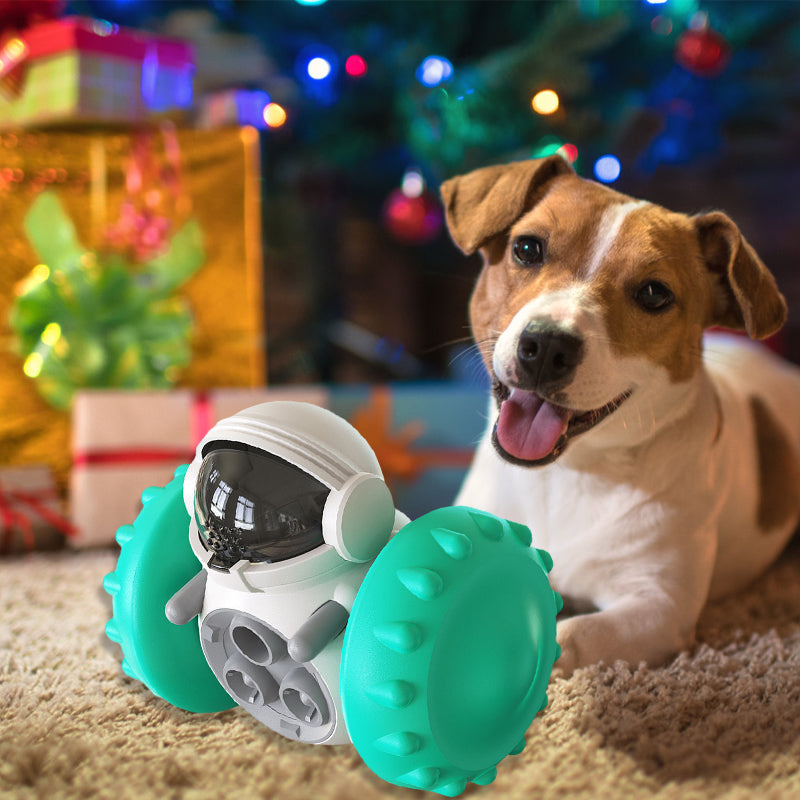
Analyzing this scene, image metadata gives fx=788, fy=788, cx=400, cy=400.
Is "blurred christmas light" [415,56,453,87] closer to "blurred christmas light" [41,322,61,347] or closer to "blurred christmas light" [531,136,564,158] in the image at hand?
"blurred christmas light" [531,136,564,158]

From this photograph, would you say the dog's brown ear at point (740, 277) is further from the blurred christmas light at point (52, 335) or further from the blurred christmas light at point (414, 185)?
the blurred christmas light at point (52, 335)

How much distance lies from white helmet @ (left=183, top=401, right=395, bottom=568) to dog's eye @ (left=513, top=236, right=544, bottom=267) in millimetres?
504

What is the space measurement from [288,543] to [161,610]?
195mm

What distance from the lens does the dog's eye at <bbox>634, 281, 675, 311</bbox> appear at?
1075mm

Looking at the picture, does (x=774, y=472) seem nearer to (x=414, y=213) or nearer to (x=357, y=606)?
(x=357, y=606)

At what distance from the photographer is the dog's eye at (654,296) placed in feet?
3.53

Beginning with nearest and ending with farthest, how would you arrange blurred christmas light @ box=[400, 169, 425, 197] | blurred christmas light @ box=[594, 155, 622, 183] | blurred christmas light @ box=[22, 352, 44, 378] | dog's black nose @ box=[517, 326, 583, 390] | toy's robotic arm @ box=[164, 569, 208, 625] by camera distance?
toy's robotic arm @ box=[164, 569, 208, 625] < dog's black nose @ box=[517, 326, 583, 390] < blurred christmas light @ box=[22, 352, 44, 378] < blurred christmas light @ box=[594, 155, 622, 183] < blurred christmas light @ box=[400, 169, 425, 197]

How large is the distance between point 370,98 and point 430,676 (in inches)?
78.1

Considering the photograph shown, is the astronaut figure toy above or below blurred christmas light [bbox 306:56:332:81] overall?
below

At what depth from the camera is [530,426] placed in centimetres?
102

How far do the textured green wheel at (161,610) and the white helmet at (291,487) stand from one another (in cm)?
11

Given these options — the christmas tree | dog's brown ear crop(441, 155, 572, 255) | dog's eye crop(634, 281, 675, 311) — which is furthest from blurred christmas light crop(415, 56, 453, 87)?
dog's eye crop(634, 281, 675, 311)

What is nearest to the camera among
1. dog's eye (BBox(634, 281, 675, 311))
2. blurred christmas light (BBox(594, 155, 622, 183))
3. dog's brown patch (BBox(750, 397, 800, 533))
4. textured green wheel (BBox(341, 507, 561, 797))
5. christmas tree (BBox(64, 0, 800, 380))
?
textured green wheel (BBox(341, 507, 561, 797))

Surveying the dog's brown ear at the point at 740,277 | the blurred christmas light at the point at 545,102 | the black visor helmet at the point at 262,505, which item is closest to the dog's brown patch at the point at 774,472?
the dog's brown ear at the point at 740,277
